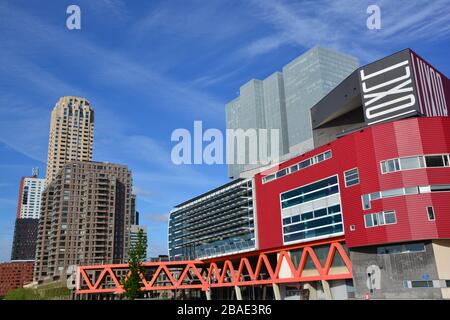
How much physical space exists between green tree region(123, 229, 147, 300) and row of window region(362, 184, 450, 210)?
2288 inches

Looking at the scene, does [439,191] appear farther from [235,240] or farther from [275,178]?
[235,240]

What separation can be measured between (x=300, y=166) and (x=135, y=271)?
158ft

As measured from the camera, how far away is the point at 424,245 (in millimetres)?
46812

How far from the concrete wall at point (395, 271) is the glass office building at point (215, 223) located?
87.4 ft

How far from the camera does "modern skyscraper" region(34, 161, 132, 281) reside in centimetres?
17150

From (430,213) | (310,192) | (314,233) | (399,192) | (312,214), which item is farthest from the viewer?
(310,192)

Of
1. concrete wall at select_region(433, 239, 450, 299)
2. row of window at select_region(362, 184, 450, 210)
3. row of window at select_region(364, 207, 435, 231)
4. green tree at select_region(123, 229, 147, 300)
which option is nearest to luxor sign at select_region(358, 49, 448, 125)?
row of window at select_region(362, 184, 450, 210)

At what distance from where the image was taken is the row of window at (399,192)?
4781 centimetres

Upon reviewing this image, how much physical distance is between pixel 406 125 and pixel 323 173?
44.0 ft

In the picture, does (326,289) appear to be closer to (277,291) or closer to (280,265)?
(280,265)

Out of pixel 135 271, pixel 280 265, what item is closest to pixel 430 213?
pixel 280 265

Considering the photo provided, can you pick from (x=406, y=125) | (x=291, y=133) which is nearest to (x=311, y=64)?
(x=291, y=133)

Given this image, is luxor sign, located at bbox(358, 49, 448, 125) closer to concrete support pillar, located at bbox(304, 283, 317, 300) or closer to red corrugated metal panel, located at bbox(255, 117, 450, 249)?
red corrugated metal panel, located at bbox(255, 117, 450, 249)

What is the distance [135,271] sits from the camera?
92125mm
